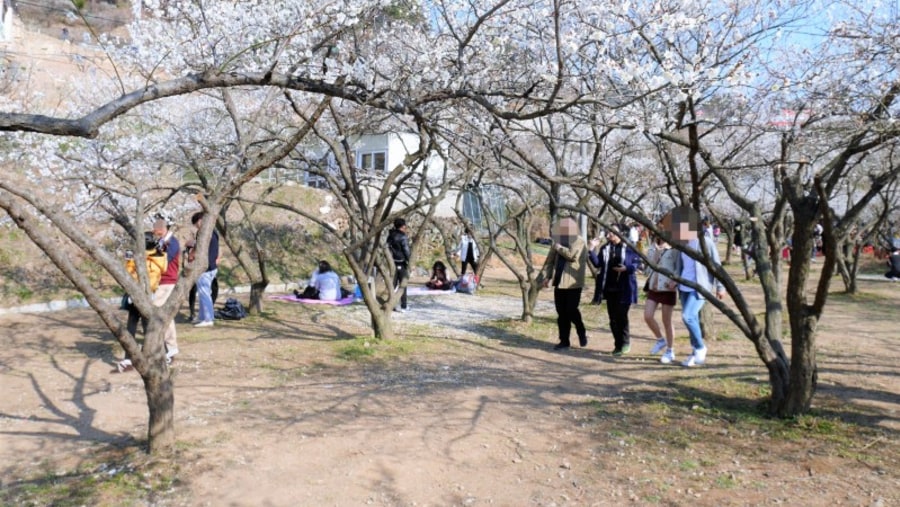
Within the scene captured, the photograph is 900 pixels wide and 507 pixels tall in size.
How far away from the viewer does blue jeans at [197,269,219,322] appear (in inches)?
373

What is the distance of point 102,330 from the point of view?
31.0ft

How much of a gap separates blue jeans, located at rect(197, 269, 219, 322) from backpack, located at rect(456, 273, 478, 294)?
21.9ft

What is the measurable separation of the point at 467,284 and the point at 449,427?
10.5m

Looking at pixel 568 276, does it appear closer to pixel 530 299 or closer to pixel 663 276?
pixel 663 276

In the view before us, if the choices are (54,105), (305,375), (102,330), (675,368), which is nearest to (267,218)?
(54,105)

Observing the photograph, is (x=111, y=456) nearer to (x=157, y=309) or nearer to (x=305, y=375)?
(x=157, y=309)

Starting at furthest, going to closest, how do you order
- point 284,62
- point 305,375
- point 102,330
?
point 102,330
point 305,375
point 284,62

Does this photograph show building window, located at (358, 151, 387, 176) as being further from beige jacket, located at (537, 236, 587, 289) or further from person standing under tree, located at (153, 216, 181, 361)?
person standing under tree, located at (153, 216, 181, 361)

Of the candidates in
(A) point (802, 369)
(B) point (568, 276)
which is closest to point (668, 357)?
(B) point (568, 276)

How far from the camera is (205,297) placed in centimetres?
950

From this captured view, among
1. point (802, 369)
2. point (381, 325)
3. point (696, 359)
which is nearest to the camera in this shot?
point (802, 369)

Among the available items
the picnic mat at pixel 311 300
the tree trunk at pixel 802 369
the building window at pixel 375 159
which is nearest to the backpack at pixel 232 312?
the picnic mat at pixel 311 300

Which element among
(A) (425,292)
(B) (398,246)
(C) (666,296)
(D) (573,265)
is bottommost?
(A) (425,292)

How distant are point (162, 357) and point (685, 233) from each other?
4124mm
